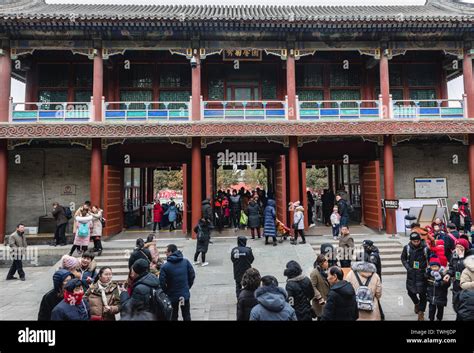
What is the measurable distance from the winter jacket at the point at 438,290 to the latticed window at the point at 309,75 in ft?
33.9

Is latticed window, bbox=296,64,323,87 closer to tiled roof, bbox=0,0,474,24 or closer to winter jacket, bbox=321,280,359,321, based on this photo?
tiled roof, bbox=0,0,474,24

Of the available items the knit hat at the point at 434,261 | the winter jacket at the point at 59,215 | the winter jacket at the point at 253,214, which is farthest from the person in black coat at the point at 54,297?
the winter jacket at the point at 59,215

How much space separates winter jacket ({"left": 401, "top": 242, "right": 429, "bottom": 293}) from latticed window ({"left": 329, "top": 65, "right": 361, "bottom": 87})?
10.1 metres

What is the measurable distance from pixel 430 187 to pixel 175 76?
11.6 meters

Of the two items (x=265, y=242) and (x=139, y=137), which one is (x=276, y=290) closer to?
(x=265, y=242)

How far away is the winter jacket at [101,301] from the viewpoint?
419 centimetres

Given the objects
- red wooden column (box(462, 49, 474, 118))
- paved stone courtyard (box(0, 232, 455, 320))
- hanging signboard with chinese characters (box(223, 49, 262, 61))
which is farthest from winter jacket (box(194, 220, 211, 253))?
red wooden column (box(462, 49, 474, 118))

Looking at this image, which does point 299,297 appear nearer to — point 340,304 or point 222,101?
point 340,304

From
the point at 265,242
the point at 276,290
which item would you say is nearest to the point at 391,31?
the point at 265,242

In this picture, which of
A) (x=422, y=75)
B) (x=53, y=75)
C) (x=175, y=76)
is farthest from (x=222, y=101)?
(x=422, y=75)

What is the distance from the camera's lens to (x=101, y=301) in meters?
4.23

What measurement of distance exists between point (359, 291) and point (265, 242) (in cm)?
663

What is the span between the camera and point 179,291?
5.01m

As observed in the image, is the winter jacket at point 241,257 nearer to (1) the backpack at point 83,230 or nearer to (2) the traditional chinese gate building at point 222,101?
(1) the backpack at point 83,230
